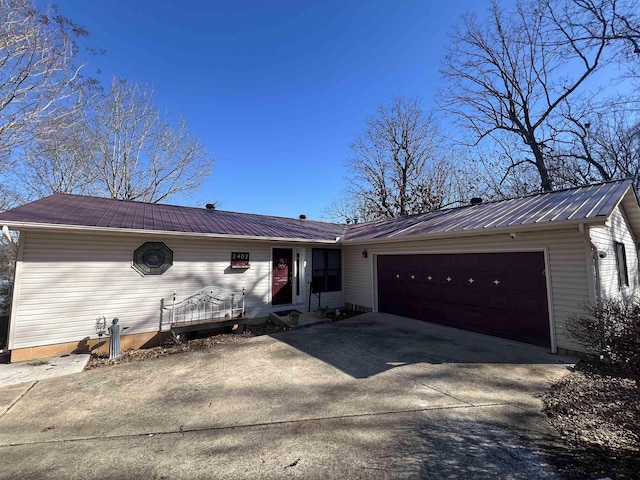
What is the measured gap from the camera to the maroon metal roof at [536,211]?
5.20 meters

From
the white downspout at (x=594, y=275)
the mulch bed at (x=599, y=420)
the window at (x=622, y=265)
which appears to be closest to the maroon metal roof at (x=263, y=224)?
the white downspout at (x=594, y=275)

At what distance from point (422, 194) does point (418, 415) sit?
17420mm

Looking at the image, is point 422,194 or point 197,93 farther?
point 422,194

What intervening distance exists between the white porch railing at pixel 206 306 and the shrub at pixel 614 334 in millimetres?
7200

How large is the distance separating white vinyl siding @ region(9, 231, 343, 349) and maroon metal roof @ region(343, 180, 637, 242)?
17.8 ft

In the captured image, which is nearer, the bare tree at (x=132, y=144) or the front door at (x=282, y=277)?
the front door at (x=282, y=277)

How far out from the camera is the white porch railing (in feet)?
23.3

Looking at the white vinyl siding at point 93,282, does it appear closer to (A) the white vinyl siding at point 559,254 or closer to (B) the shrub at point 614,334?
(A) the white vinyl siding at point 559,254

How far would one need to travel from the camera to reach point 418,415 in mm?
3342

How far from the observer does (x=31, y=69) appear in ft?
29.0

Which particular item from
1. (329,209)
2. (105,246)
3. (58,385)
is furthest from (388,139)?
(58,385)

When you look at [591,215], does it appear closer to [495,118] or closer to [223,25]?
[223,25]

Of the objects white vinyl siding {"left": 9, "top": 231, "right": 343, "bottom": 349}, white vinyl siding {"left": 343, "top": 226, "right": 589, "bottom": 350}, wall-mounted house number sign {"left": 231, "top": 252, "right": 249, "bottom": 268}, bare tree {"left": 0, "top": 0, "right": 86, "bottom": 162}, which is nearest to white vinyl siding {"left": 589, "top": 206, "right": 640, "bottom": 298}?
white vinyl siding {"left": 343, "top": 226, "right": 589, "bottom": 350}

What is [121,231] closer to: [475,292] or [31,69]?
[31,69]
